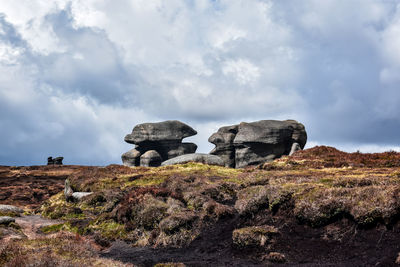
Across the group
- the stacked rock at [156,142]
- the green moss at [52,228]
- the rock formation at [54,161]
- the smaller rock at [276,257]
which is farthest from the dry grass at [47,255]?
the rock formation at [54,161]

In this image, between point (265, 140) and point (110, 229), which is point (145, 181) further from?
point (265, 140)

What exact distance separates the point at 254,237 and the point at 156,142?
61.6 m

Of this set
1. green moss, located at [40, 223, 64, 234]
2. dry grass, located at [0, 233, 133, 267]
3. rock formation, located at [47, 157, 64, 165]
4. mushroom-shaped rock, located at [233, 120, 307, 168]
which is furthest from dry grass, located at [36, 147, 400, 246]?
rock formation, located at [47, 157, 64, 165]

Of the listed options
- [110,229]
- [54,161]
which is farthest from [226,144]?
[110,229]

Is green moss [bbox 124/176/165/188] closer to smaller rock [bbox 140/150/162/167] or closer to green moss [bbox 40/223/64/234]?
green moss [bbox 40/223/64/234]

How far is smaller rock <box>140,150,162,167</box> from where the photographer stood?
7150 cm

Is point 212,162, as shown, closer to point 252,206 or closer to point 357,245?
point 252,206

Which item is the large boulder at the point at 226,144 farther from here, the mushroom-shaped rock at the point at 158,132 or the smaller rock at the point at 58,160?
the smaller rock at the point at 58,160

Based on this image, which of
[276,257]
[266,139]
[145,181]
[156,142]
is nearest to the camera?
[276,257]

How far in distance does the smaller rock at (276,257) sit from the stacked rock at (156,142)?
6022 centimetres

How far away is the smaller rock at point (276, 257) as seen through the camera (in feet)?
40.7

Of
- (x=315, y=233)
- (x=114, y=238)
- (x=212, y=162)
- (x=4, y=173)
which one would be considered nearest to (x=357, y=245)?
(x=315, y=233)

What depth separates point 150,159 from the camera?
71.5m

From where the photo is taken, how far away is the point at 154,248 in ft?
55.8
